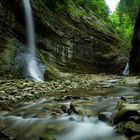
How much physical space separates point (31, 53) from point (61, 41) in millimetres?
5335

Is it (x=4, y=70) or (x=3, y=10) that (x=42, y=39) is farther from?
(x=4, y=70)

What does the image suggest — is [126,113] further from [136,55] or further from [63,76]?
[136,55]

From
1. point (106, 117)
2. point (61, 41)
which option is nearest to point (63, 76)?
point (61, 41)

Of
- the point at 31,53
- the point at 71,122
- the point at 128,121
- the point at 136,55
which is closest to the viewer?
the point at 128,121

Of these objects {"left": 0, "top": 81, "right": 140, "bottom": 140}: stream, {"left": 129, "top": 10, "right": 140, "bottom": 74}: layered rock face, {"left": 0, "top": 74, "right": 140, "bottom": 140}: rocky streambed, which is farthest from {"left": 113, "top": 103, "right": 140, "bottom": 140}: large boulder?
{"left": 129, "top": 10, "right": 140, "bottom": 74}: layered rock face

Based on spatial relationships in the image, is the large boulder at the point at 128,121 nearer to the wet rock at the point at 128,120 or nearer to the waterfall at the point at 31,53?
the wet rock at the point at 128,120

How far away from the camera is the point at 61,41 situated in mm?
19297

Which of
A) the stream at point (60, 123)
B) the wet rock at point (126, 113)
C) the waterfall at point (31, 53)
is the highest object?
the waterfall at point (31, 53)

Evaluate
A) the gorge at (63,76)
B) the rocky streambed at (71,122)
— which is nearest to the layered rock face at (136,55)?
the gorge at (63,76)

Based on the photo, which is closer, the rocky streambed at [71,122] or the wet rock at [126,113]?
the rocky streambed at [71,122]

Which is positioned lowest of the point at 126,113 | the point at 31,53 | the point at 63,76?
the point at 126,113

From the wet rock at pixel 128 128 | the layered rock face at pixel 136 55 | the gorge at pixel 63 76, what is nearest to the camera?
the wet rock at pixel 128 128

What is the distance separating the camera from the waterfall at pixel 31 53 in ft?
42.5

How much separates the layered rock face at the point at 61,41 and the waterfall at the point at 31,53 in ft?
1.15
